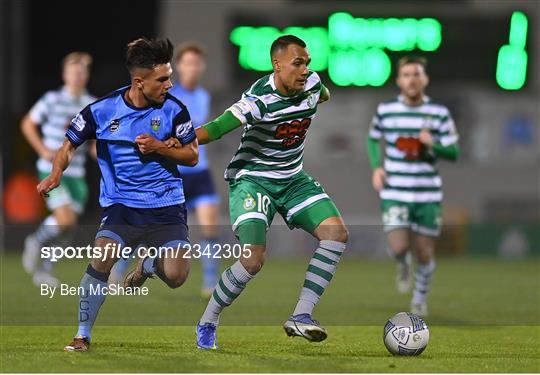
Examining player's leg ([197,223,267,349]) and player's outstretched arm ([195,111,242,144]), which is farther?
player's leg ([197,223,267,349])

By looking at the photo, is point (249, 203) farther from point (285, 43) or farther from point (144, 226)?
point (285, 43)

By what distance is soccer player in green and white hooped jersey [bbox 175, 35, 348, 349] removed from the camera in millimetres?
8289

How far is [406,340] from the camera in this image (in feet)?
26.5

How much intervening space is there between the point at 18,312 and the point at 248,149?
298cm

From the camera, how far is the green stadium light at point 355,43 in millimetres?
18094

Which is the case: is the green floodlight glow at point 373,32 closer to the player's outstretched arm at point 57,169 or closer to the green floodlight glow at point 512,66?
the green floodlight glow at point 512,66

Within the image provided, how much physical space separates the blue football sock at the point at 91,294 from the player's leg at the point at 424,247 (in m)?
3.86

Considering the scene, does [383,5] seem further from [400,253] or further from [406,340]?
[406,340]

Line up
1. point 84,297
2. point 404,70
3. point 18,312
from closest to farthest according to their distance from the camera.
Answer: point 84,297 → point 18,312 → point 404,70

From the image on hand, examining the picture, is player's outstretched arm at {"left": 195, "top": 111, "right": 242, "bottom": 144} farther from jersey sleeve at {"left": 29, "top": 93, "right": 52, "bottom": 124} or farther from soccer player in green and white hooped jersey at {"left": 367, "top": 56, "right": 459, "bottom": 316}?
jersey sleeve at {"left": 29, "top": 93, "right": 52, "bottom": 124}

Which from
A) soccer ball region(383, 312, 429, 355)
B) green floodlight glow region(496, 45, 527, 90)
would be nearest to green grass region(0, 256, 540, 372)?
soccer ball region(383, 312, 429, 355)

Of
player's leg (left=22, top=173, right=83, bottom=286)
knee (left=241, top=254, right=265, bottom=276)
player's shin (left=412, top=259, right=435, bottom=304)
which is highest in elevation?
player's leg (left=22, top=173, right=83, bottom=286)

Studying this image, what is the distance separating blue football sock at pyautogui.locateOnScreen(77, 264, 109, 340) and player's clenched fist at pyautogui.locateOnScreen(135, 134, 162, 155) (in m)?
0.80

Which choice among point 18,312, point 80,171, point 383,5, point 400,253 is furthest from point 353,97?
point 18,312
